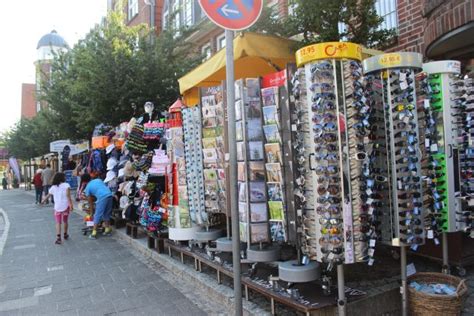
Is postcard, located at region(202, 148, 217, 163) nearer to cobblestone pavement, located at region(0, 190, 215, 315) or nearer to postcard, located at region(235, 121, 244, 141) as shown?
postcard, located at region(235, 121, 244, 141)

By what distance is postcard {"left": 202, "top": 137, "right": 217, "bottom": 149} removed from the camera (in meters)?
4.82

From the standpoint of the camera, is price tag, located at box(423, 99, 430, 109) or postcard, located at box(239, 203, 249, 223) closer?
price tag, located at box(423, 99, 430, 109)

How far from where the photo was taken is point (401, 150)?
356cm

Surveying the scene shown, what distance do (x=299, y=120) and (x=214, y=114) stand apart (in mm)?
1629

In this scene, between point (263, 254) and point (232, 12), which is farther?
point (263, 254)

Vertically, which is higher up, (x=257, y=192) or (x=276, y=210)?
(x=257, y=192)

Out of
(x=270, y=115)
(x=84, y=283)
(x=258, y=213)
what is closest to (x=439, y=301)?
(x=258, y=213)

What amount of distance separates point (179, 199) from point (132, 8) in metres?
19.3

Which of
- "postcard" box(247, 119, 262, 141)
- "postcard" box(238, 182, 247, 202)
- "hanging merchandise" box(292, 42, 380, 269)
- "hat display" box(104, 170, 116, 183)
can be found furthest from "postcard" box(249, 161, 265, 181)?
"hat display" box(104, 170, 116, 183)

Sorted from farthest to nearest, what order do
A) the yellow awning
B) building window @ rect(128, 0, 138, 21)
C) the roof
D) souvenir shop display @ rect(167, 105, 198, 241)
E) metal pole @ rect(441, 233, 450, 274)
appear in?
the roof → building window @ rect(128, 0, 138, 21) → souvenir shop display @ rect(167, 105, 198, 241) → the yellow awning → metal pole @ rect(441, 233, 450, 274)

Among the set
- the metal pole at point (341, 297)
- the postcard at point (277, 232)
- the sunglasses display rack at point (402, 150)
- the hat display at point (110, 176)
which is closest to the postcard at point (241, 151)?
the postcard at point (277, 232)

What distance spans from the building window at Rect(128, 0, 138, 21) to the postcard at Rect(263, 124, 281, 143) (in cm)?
1970

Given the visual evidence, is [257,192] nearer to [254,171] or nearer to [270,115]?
[254,171]

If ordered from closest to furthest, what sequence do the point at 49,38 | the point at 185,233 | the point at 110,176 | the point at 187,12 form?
1. the point at 185,233
2. the point at 110,176
3. the point at 187,12
4. the point at 49,38
